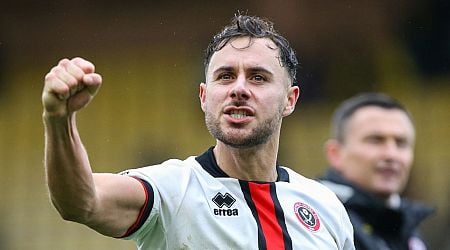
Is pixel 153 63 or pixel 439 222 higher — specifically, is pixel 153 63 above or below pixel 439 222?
above

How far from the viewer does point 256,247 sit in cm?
412

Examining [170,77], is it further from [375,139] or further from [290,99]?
[290,99]

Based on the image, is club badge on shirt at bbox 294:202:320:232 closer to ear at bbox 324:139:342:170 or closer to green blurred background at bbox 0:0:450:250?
ear at bbox 324:139:342:170

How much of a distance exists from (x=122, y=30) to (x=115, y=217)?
8627mm

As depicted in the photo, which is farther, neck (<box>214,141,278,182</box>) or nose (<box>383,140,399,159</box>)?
nose (<box>383,140,399,159</box>)

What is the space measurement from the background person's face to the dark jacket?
136mm

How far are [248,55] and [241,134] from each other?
360mm

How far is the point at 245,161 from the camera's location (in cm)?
439

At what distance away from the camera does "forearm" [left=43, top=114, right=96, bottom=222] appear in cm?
346

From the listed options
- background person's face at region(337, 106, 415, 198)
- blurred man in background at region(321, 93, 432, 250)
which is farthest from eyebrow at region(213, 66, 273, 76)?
background person's face at region(337, 106, 415, 198)

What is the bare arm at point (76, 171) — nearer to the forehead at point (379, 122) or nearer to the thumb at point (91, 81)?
the thumb at point (91, 81)

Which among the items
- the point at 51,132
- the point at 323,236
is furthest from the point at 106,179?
the point at 323,236

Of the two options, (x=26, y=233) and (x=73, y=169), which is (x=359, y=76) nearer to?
(x=26, y=233)

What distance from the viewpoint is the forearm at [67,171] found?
346 centimetres
